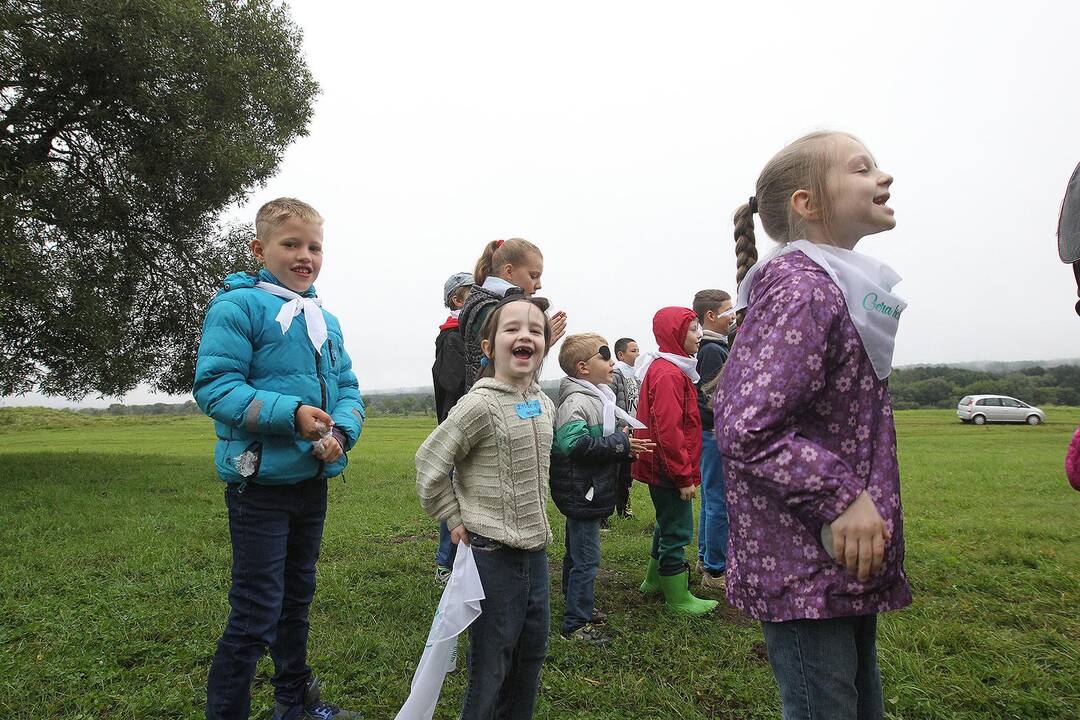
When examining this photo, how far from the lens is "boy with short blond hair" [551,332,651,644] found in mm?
3973

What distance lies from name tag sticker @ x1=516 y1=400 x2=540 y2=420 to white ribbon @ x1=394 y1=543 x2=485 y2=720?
55cm

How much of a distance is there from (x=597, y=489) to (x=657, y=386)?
0.90 meters

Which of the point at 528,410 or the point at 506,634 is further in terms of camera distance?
the point at 528,410

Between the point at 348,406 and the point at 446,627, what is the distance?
122 cm

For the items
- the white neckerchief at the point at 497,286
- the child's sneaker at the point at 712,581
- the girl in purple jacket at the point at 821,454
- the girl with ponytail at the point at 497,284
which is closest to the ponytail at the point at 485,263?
the girl with ponytail at the point at 497,284

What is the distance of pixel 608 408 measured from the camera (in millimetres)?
4281

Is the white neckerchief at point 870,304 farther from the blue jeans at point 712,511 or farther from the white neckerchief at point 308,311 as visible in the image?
the blue jeans at point 712,511

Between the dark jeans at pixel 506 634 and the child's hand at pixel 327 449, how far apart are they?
71 centimetres

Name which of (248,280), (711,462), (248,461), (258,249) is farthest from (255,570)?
(711,462)

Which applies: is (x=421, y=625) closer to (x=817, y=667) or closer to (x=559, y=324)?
(x=559, y=324)

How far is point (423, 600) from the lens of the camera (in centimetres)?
477

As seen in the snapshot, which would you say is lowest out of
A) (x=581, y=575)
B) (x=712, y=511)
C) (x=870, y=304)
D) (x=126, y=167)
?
(x=581, y=575)

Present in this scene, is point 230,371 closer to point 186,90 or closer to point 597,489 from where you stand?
point 597,489

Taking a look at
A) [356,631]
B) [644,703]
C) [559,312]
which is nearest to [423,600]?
[356,631]
